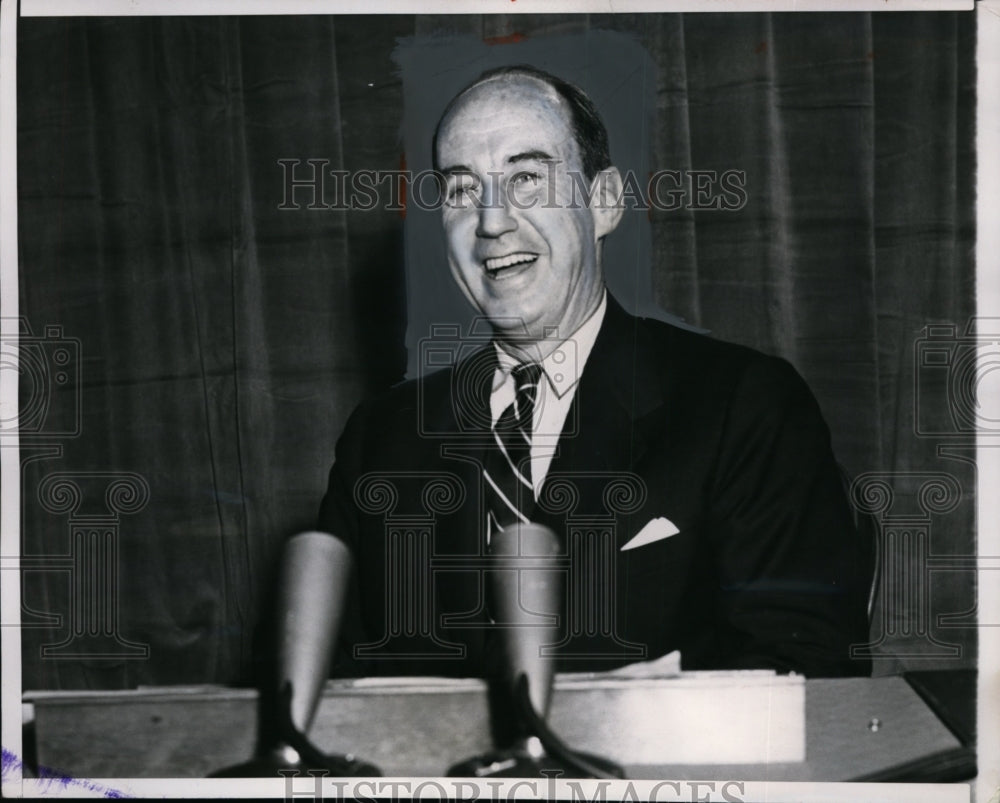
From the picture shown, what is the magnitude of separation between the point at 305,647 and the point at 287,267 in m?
1.06

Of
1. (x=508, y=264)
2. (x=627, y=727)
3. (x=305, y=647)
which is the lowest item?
(x=627, y=727)

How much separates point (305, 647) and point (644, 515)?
1012mm

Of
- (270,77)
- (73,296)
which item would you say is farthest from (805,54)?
(73,296)

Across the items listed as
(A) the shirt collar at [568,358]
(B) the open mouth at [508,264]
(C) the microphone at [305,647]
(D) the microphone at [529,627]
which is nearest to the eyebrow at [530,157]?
(B) the open mouth at [508,264]

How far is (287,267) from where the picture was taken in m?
3.21

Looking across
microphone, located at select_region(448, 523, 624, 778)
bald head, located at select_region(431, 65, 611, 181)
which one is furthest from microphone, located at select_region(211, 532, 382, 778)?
bald head, located at select_region(431, 65, 611, 181)

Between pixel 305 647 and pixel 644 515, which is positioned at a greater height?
pixel 644 515

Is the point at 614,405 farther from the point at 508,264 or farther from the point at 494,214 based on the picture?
the point at 494,214

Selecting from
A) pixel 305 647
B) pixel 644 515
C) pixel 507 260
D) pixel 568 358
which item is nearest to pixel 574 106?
pixel 507 260

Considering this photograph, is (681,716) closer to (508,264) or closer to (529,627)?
(529,627)

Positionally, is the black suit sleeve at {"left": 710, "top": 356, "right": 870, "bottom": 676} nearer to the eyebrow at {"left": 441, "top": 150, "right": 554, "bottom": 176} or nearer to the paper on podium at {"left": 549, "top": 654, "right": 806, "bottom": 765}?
the paper on podium at {"left": 549, "top": 654, "right": 806, "bottom": 765}

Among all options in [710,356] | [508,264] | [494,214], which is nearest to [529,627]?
[710,356]

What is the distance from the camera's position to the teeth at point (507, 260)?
10.4ft

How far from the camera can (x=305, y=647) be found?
10.5 ft
